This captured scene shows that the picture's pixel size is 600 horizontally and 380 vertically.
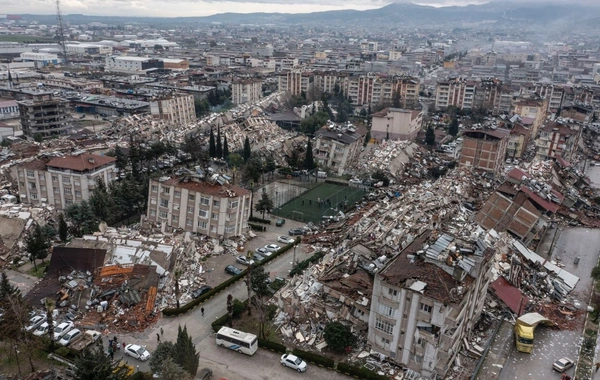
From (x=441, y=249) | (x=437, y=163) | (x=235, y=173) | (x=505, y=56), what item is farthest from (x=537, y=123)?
(x=505, y=56)

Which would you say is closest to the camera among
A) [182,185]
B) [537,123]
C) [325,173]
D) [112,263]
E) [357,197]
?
[112,263]

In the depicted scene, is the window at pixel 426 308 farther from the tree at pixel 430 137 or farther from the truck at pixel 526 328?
the tree at pixel 430 137

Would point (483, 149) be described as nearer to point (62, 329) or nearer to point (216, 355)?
point (216, 355)

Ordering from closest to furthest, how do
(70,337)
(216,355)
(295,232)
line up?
(216,355) → (70,337) → (295,232)

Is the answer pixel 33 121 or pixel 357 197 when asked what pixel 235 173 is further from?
pixel 33 121

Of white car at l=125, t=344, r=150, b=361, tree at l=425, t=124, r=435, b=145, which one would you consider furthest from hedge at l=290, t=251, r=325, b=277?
tree at l=425, t=124, r=435, b=145

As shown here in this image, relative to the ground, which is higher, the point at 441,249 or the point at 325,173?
the point at 441,249

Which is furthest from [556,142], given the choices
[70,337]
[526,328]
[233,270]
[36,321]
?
[36,321]
